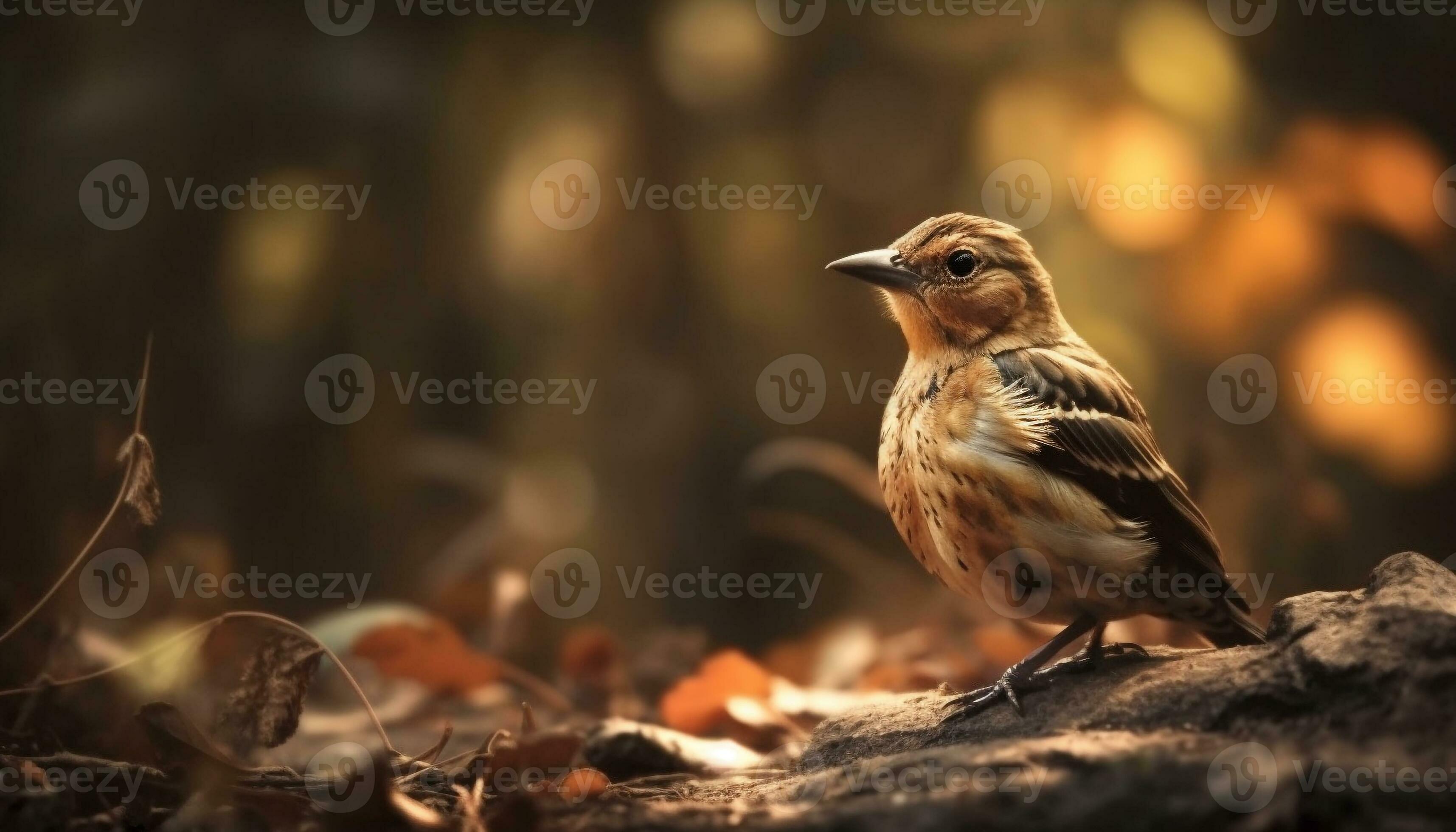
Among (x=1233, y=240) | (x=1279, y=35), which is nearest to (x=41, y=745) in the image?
(x=1233, y=240)

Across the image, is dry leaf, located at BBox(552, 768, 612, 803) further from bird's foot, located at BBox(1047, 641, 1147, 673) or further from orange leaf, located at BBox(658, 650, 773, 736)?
bird's foot, located at BBox(1047, 641, 1147, 673)

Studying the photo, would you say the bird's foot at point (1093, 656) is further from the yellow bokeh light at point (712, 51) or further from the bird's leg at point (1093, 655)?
the yellow bokeh light at point (712, 51)

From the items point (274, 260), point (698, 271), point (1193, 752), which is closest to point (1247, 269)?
point (698, 271)

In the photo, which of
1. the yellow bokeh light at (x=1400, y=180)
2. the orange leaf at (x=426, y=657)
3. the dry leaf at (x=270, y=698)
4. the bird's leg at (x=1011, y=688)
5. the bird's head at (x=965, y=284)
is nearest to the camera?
the dry leaf at (x=270, y=698)

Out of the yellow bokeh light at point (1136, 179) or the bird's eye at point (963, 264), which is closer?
the bird's eye at point (963, 264)

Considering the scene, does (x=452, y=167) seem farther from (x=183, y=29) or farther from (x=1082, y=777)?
(x=1082, y=777)

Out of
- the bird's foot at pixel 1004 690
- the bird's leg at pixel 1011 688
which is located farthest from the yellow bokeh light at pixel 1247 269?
the bird's foot at pixel 1004 690
